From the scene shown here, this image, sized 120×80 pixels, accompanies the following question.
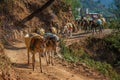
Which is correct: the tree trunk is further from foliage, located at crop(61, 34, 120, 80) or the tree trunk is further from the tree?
the tree

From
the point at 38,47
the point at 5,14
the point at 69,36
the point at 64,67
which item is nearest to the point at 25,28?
the point at 5,14

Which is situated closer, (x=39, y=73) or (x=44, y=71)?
(x=39, y=73)

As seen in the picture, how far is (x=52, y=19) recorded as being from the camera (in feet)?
111

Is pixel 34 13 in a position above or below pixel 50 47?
above

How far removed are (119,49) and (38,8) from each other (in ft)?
25.7

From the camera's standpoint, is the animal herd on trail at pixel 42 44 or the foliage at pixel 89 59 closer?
the animal herd on trail at pixel 42 44

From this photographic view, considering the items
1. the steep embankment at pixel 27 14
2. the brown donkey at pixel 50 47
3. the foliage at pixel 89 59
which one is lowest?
the foliage at pixel 89 59

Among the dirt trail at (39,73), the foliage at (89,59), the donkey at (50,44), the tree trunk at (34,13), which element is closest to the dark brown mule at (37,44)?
the dirt trail at (39,73)

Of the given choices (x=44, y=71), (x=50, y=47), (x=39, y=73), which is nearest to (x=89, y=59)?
(x=50, y=47)

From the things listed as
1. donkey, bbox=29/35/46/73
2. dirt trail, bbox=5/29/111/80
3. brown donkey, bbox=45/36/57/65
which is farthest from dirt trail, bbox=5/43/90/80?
donkey, bbox=29/35/46/73

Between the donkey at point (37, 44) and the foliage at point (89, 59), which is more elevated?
the donkey at point (37, 44)

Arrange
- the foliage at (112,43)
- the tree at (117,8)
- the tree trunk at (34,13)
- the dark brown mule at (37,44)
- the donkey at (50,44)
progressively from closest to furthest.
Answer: the dark brown mule at (37,44) < the donkey at (50,44) < the tree trunk at (34,13) < the foliage at (112,43) < the tree at (117,8)

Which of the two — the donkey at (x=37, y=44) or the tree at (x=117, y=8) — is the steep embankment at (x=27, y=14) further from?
the donkey at (x=37, y=44)

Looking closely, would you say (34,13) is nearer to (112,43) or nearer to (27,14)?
(27,14)
